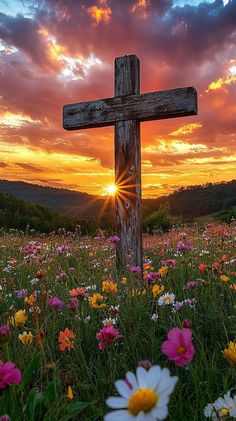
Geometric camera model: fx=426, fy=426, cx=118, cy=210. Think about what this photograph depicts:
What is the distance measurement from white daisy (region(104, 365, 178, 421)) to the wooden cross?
427 cm

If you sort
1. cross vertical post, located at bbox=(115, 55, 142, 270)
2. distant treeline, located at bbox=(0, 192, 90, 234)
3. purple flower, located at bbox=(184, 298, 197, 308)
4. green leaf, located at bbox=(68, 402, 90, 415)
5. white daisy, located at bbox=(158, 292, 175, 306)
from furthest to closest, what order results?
distant treeline, located at bbox=(0, 192, 90, 234) < cross vertical post, located at bbox=(115, 55, 142, 270) < purple flower, located at bbox=(184, 298, 197, 308) < white daisy, located at bbox=(158, 292, 175, 306) < green leaf, located at bbox=(68, 402, 90, 415)

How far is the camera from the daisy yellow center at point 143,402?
2.59 feet

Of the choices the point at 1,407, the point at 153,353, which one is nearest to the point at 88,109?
the point at 153,353

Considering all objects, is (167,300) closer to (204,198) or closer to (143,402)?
(143,402)

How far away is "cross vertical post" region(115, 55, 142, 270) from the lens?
534 centimetres

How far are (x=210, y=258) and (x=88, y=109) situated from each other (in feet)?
8.26

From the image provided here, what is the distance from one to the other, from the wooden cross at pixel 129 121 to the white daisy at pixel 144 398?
4.27 metres

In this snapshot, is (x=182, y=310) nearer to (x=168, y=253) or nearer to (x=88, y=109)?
(x=168, y=253)

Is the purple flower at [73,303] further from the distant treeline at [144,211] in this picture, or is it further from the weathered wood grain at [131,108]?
the distant treeline at [144,211]

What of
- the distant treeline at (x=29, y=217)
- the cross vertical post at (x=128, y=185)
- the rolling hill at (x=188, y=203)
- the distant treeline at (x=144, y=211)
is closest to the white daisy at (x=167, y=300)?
the cross vertical post at (x=128, y=185)

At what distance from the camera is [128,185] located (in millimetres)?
5402

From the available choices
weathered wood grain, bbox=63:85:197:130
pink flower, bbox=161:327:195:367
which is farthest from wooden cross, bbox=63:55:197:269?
pink flower, bbox=161:327:195:367

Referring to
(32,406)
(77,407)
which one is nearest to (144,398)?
(32,406)

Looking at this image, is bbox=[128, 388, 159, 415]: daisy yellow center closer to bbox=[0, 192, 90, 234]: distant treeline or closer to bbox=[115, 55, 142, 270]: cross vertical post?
bbox=[115, 55, 142, 270]: cross vertical post
